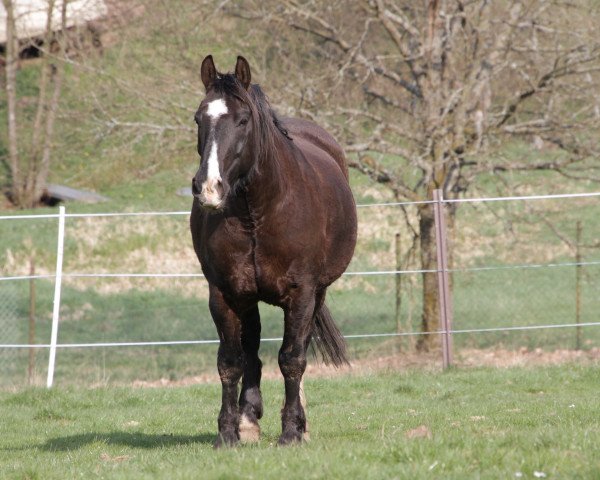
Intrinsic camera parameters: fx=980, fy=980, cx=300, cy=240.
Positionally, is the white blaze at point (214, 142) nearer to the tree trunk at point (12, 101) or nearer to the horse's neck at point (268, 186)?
the horse's neck at point (268, 186)

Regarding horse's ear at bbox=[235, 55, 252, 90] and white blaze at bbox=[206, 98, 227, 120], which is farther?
horse's ear at bbox=[235, 55, 252, 90]

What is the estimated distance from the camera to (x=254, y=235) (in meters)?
5.65

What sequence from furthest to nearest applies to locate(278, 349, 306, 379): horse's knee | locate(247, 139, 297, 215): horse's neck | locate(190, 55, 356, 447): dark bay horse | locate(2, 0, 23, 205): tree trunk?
locate(2, 0, 23, 205): tree trunk, locate(278, 349, 306, 379): horse's knee, locate(247, 139, 297, 215): horse's neck, locate(190, 55, 356, 447): dark bay horse

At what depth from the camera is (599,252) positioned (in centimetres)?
2034

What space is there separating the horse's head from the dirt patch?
5.79 meters

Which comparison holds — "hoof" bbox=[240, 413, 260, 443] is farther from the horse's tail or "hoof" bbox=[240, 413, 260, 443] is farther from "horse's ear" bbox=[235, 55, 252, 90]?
"horse's ear" bbox=[235, 55, 252, 90]

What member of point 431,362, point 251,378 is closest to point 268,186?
point 251,378

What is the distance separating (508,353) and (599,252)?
295 inches

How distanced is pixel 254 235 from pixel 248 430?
4.44 feet

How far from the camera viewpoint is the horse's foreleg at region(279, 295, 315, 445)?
587 cm

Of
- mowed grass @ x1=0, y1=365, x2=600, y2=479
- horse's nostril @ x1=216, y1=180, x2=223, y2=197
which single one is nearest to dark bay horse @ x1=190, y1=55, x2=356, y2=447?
horse's nostril @ x1=216, y1=180, x2=223, y2=197

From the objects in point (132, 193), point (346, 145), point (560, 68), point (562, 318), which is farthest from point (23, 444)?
point (132, 193)

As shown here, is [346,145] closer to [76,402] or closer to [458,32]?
[458,32]

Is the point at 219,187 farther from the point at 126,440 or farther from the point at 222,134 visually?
the point at 126,440
